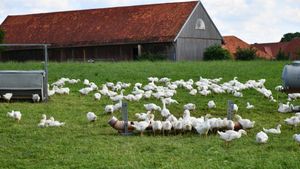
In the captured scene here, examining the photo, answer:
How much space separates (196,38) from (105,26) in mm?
7821

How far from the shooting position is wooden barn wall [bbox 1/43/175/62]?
4844 cm

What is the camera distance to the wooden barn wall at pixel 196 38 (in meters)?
49.9

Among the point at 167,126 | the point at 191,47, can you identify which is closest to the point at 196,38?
the point at 191,47

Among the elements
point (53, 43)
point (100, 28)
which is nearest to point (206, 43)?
point (100, 28)

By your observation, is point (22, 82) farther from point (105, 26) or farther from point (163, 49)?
point (105, 26)

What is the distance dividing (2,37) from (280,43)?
45.2m

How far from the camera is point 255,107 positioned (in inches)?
621

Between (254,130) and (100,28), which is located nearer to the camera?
(254,130)

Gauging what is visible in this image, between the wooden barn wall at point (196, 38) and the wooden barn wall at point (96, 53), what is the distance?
148cm

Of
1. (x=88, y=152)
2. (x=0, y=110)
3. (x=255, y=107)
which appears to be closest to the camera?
(x=88, y=152)

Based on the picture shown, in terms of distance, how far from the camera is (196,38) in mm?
52562

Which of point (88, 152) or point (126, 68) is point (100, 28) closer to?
point (126, 68)

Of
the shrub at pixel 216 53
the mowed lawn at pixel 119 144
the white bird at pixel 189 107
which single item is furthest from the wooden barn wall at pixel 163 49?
the white bird at pixel 189 107

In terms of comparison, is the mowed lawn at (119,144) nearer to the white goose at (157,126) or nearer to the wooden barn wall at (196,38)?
the white goose at (157,126)
